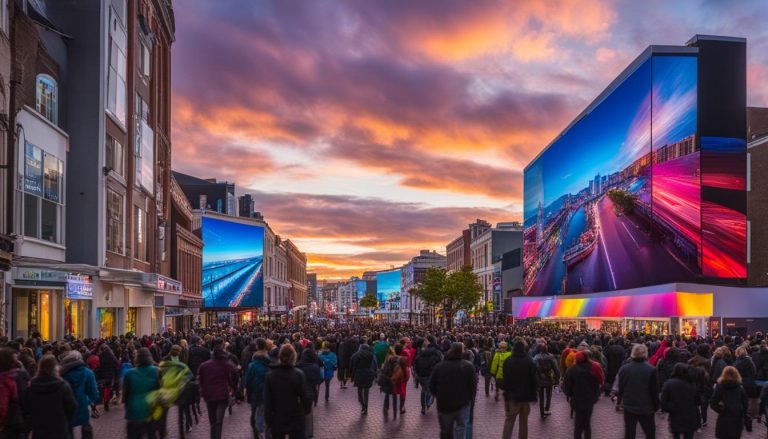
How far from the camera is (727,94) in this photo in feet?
147

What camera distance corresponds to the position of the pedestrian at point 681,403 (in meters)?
11.0

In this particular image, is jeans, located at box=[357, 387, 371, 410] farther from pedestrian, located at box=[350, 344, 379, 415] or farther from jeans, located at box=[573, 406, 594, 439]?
jeans, located at box=[573, 406, 594, 439]

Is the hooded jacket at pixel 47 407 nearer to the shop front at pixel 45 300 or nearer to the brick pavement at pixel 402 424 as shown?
the brick pavement at pixel 402 424

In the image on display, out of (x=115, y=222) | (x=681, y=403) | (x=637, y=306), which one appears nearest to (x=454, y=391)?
(x=681, y=403)

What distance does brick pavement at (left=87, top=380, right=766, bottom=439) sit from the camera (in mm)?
14914

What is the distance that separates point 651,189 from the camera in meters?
47.8

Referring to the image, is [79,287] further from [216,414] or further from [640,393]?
Answer: [640,393]

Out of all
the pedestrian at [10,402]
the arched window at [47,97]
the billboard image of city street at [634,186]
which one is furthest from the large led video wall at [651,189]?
the pedestrian at [10,402]

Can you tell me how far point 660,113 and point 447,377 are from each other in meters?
40.4

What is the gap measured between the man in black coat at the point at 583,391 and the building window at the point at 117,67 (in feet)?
93.7

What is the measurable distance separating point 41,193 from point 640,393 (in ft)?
82.4

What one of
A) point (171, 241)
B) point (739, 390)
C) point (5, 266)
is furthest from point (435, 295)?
point (739, 390)

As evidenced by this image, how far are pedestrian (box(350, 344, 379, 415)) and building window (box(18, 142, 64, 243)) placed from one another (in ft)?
51.4

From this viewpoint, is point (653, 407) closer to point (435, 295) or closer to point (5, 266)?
point (5, 266)
